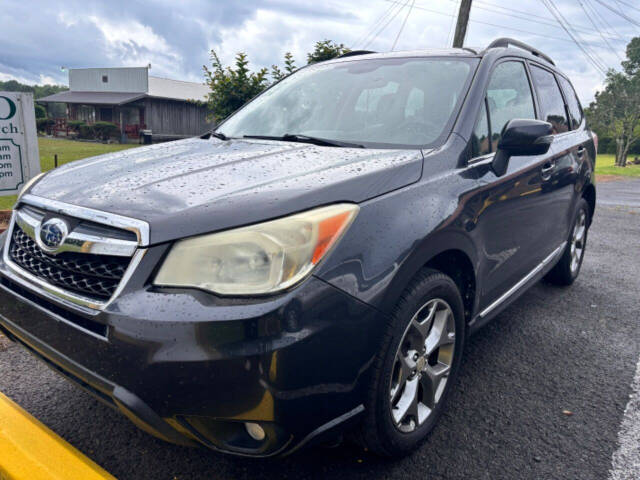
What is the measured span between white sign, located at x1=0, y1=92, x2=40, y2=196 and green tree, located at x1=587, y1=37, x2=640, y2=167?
4638 cm

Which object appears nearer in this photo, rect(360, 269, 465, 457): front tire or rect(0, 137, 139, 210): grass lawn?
rect(360, 269, 465, 457): front tire

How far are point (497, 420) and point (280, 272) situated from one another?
151 cm

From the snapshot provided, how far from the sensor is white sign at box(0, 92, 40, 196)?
5199 millimetres

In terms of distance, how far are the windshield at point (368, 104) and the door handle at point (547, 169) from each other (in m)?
0.83

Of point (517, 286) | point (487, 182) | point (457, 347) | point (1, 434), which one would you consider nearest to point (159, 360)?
point (1, 434)

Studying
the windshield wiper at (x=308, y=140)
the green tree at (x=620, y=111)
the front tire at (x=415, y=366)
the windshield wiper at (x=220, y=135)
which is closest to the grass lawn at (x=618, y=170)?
the green tree at (x=620, y=111)

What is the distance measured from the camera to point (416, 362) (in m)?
2.06

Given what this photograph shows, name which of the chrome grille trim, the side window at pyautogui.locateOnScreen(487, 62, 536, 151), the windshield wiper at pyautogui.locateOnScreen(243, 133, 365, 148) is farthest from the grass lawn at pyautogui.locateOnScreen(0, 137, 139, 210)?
the side window at pyautogui.locateOnScreen(487, 62, 536, 151)

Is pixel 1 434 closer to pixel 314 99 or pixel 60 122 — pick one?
pixel 314 99

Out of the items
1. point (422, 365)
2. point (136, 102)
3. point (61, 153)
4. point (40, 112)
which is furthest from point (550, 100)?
point (40, 112)

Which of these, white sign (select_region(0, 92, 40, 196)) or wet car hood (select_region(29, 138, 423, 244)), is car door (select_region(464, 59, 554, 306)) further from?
white sign (select_region(0, 92, 40, 196))

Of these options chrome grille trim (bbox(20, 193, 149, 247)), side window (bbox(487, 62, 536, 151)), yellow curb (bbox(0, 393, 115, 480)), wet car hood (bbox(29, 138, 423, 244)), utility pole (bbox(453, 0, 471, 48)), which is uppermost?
utility pole (bbox(453, 0, 471, 48))

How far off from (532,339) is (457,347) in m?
1.32

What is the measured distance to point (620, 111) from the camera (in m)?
45.8
